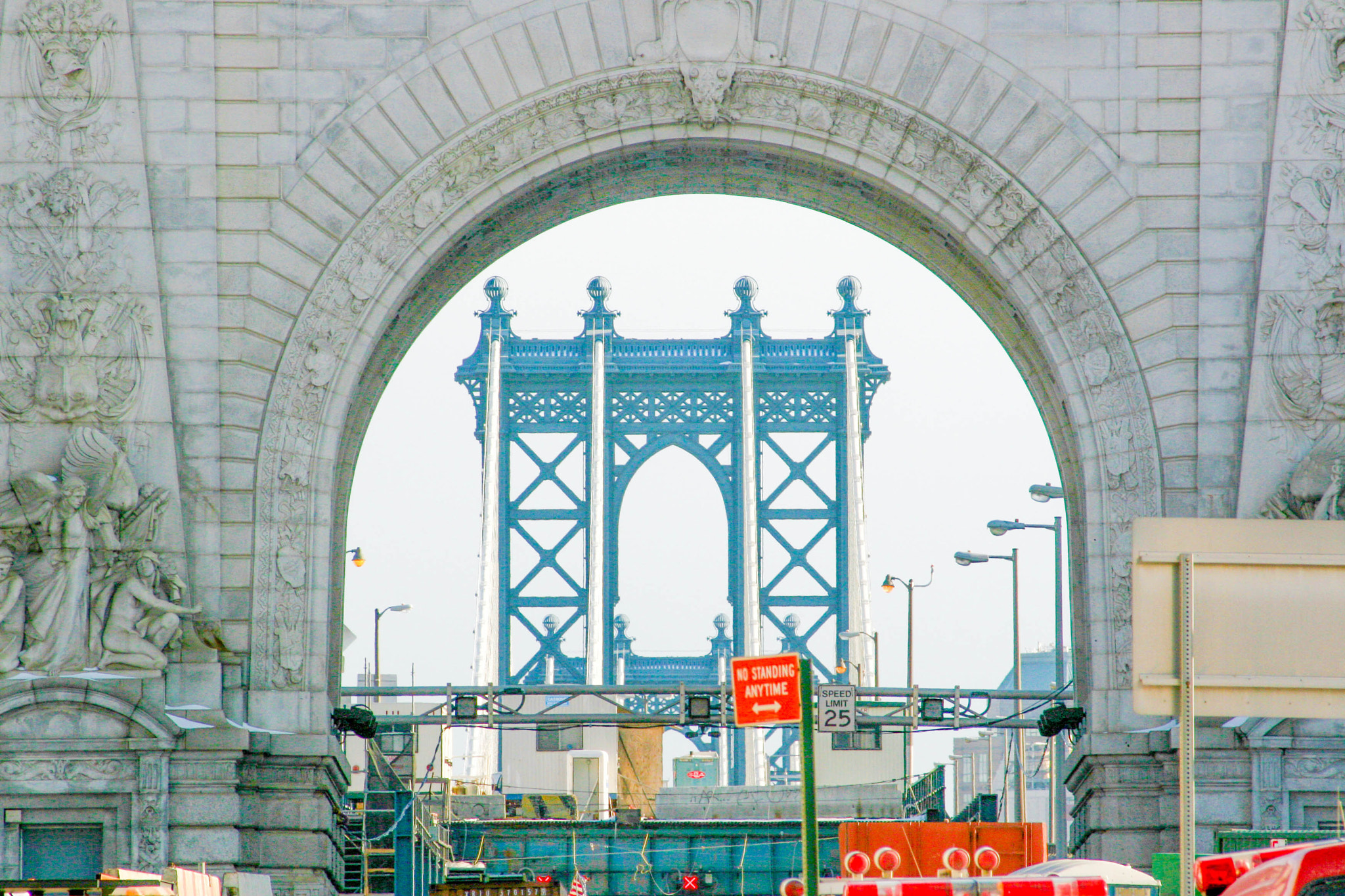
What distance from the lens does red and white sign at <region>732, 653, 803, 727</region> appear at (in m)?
8.84

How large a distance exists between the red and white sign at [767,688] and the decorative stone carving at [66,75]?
1131cm

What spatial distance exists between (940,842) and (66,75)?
1110 cm

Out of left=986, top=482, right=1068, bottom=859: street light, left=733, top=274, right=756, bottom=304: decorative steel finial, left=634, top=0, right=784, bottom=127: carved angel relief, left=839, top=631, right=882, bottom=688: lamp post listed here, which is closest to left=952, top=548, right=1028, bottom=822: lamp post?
left=986, top=482, right=1068, bottom=859: street light

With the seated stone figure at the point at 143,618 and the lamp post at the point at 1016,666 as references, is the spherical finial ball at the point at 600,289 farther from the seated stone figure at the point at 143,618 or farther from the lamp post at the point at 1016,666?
the seated stone figure at the point at 143,618

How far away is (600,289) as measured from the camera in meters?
54.1

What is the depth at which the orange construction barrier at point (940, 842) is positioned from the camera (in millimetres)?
13812

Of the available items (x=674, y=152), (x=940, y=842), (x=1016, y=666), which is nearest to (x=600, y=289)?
(x=1016, y=666)

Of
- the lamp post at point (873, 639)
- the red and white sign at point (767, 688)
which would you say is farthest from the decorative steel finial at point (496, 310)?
the red and white sign at point (767, 688)

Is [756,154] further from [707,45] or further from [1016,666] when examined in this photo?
[1016,666]

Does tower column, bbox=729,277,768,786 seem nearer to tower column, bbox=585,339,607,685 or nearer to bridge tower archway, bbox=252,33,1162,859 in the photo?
tower column, bbox=585,339,607,685

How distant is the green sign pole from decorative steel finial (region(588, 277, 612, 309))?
4606 centimetres

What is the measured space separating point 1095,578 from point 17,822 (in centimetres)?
1038

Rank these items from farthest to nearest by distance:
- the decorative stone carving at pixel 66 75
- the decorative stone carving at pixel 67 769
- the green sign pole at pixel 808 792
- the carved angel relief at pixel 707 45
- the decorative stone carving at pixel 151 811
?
the carved angel relief at pixel 707 45 → the decorative stone carving at pixel 66 75 → the decorative stone carving at pixel 67 769 → the decorative stone carving at pixel 151 811 → the green sign pole at pixel 808 792

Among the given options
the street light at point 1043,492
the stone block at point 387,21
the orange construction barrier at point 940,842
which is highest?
the stone block at point 387,21
